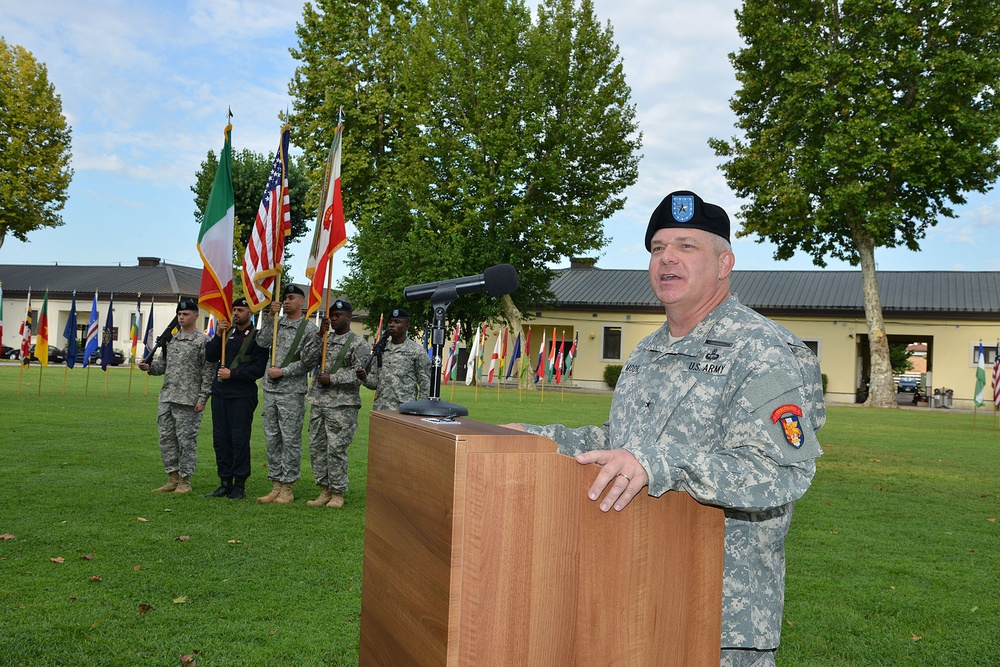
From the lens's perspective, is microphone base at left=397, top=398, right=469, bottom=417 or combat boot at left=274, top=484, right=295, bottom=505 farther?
combat boot at left=274, top=484, right=295, bottom=505

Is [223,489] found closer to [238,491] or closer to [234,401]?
[238,491]

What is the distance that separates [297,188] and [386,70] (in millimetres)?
10310

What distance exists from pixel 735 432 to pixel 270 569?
4.91m

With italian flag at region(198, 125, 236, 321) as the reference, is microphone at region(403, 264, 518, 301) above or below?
below

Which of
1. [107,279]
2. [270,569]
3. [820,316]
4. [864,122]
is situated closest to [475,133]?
[864,122]

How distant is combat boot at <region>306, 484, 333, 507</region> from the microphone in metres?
6.81

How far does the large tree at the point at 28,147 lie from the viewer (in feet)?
120

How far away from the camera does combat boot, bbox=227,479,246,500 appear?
9.08 metres

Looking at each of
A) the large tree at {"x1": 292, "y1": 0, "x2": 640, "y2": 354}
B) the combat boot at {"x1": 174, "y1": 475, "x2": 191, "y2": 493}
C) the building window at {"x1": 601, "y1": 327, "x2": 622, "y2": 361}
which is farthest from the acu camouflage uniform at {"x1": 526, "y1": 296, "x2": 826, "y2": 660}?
the building window at {"x1": 601, "y1": 327, "x2": 622, "y2": 361}

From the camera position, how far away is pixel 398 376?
9.55 metres

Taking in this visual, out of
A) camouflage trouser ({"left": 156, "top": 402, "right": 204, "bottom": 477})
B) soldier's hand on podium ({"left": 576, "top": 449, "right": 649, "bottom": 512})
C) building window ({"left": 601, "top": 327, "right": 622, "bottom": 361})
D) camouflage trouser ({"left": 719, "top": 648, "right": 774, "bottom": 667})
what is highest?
building window ({"left": 601, "top": 327, "right": 622, "bottom": 361})

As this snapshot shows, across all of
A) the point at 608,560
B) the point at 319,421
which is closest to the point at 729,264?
the point at 608,560

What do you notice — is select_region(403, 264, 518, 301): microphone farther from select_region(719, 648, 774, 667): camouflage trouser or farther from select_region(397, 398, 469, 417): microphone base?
select_region(719, 648, 774, 667): camouflage trouser

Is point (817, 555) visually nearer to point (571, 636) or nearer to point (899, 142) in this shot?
point (571, 636)
